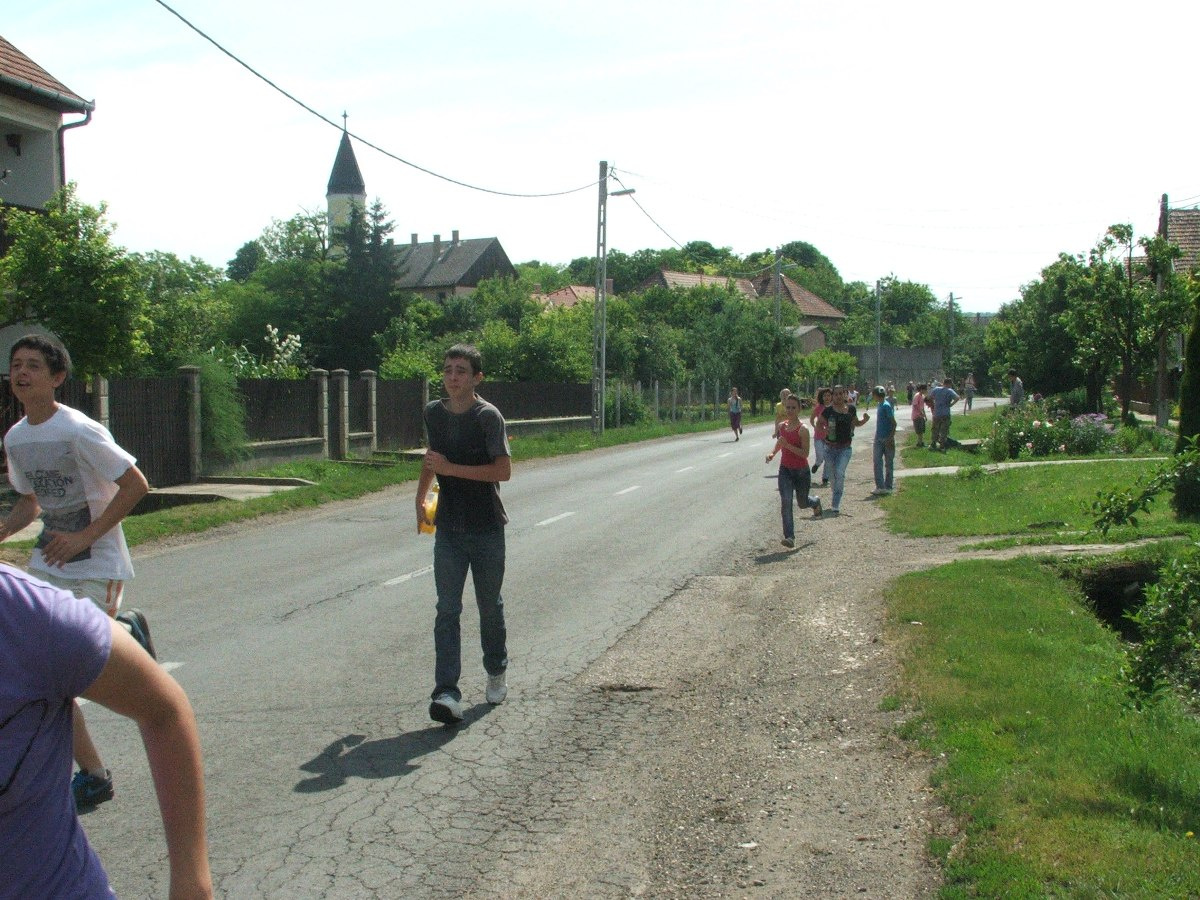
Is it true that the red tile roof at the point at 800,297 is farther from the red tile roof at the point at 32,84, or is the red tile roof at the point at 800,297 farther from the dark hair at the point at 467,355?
the dark hair at the point at 467,355

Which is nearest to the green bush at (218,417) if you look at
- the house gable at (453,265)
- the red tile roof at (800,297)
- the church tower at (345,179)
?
the church tower at (345,179)

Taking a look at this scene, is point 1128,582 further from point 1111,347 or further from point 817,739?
point 1111,347

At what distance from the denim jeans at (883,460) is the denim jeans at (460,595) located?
43.2 feet

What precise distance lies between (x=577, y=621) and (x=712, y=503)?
8.96 m

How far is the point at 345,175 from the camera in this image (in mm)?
87438

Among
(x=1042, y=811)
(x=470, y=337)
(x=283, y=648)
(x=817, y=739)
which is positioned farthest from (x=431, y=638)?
(x=470, y=337)

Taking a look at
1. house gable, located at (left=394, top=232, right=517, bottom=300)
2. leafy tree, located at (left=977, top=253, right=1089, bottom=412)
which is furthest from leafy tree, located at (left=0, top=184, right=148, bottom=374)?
house gable, located at (left=394, top=232, right=517, bottom=300)

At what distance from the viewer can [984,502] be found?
16.7 m

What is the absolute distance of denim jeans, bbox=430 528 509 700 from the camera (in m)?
6.22

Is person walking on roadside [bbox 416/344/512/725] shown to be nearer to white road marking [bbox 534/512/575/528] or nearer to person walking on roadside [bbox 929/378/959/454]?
white road marking [bbox 534/512/575/528]

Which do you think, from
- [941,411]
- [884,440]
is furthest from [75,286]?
[941,411]

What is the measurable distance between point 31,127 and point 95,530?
2249cm

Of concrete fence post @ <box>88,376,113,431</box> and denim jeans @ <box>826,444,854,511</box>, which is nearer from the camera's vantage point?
denim jeans @ <box>826,444,854,511</box>

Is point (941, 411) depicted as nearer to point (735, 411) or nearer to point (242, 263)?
point (735, 411)
